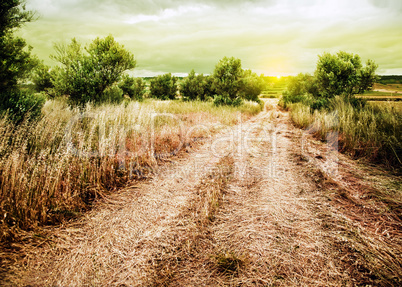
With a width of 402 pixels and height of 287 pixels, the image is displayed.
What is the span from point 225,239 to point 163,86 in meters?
35.2

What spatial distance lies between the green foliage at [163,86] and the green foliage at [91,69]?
21.7 meters

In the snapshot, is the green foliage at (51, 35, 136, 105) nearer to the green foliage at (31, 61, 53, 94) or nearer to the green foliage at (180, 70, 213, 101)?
the green foliage at (31, 61, 53, 94)

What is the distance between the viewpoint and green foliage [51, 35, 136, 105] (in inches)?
421

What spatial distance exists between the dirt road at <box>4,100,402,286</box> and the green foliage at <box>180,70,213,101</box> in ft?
102

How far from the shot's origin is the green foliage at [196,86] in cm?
3297

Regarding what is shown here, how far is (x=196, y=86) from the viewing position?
33.3 meters

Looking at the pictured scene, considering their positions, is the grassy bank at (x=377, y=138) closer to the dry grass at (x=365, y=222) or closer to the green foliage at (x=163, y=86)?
the dry grass at (x=365, y=222)

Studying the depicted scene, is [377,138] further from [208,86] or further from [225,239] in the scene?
[208,86]

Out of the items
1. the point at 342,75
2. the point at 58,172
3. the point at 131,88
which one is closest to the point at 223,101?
the point at 342,75

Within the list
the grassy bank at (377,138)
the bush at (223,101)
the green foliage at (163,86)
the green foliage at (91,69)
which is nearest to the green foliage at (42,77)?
the green foliage at (91,69)

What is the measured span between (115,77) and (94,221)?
39.5 feet

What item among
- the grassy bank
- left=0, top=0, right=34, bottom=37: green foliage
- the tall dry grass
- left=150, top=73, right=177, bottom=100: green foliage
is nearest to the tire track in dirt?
the tall dry grass

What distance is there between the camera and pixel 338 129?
695 centimetres

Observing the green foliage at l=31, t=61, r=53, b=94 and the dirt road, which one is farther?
the green foliage at l=31, t=61, r=53, b=94
